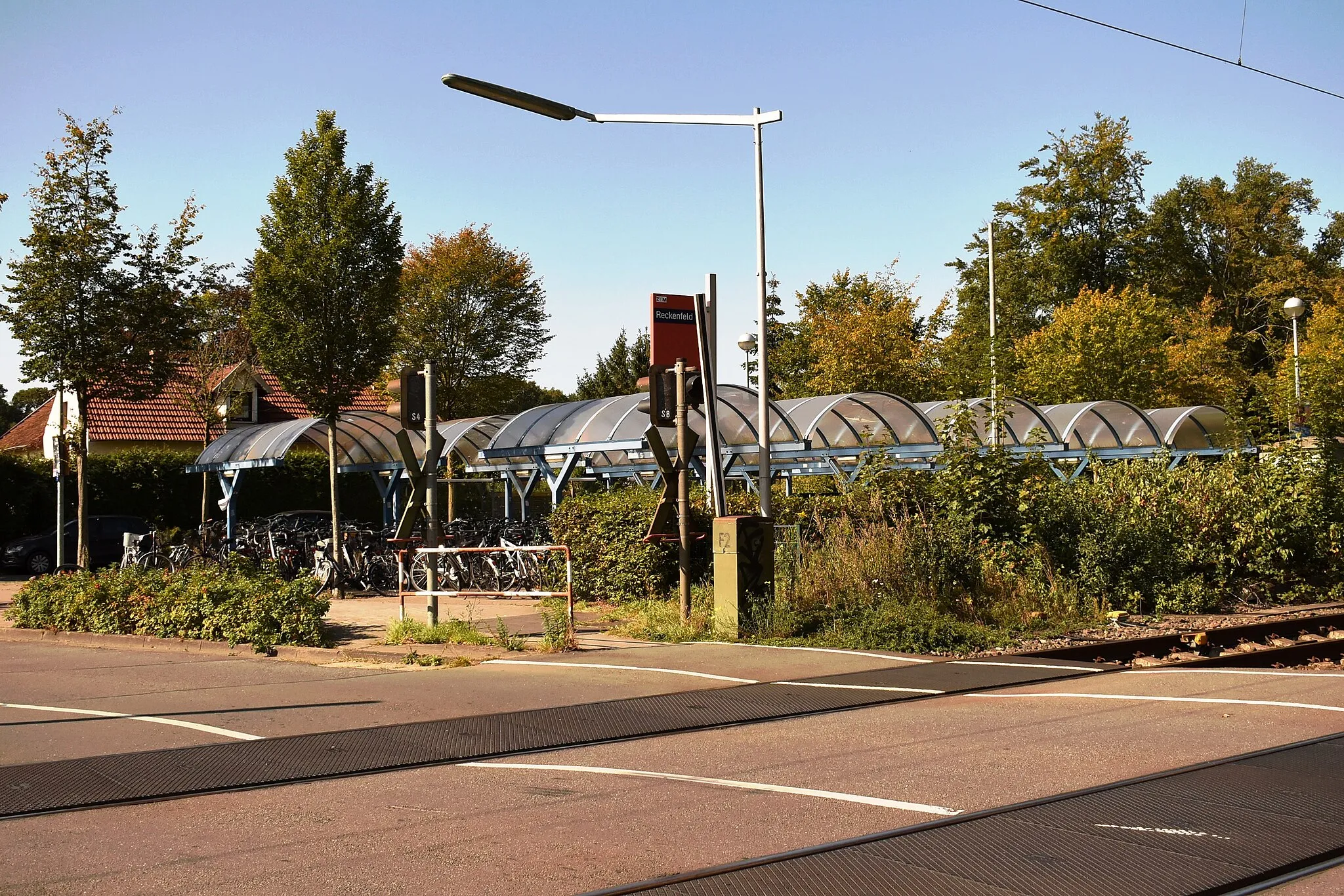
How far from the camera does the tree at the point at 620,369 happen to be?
65.3 metres

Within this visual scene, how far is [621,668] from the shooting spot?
1143cm

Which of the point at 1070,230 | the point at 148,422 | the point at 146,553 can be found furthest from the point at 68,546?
the point at 1070,230

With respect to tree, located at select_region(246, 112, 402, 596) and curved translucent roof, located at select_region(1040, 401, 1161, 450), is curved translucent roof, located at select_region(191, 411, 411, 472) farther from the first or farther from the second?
curved translucent roof, located at select_region(1040, 401, 1161, 450)

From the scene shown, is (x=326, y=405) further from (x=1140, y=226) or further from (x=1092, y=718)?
(x=1140, y=226)

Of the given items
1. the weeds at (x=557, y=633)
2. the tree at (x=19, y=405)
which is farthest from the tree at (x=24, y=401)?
the weeds at (x=557, y=633)

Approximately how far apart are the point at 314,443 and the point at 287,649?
1703 cm

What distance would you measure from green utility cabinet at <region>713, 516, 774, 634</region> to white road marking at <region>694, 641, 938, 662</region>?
1.17 feet

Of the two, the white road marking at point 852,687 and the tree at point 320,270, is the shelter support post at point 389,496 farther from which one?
the white road marking at point 852,687

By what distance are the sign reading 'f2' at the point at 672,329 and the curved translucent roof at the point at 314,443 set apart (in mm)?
12006

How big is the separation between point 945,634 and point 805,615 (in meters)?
1.63

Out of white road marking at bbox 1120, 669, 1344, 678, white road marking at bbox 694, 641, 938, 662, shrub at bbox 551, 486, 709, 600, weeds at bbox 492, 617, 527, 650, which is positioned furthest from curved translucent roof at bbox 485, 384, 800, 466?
white road marking at bbox 1120, 669, 1344, 678

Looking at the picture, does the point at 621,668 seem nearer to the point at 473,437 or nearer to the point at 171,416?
the point at 473,437

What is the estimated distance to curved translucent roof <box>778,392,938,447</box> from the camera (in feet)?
79.8

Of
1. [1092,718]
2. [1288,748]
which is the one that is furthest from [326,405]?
[1288,748]
